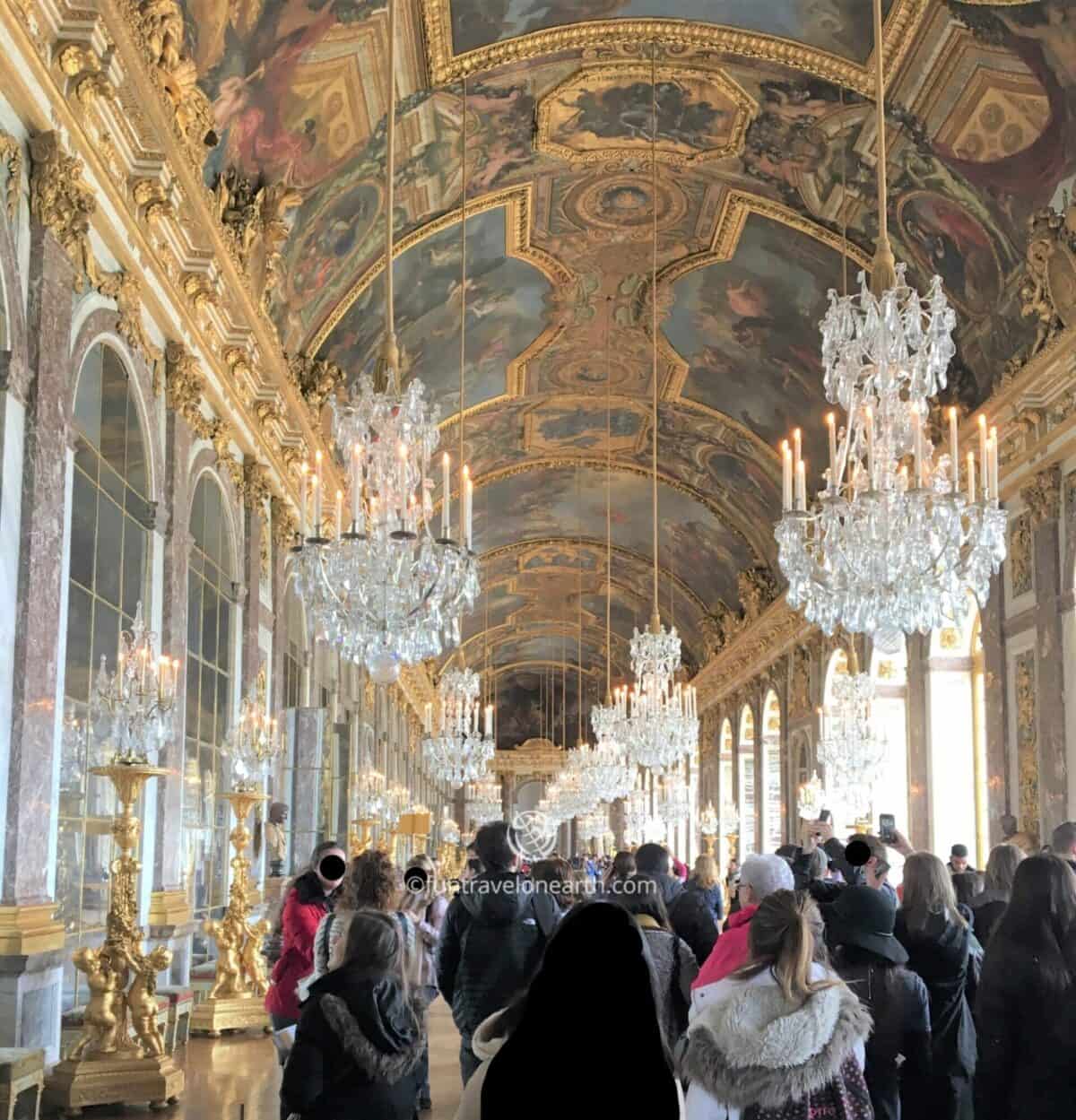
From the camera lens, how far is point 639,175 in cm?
1778

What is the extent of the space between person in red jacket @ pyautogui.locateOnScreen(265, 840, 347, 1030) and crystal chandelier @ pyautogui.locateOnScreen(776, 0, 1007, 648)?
2.92 meters

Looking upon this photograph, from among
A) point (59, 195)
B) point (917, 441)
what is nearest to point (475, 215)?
point (59, 195)

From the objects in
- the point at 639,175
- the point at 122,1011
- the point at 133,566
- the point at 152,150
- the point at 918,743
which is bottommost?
the point at 122,1011

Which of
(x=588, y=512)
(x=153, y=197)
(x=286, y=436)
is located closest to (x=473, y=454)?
(x=588, y=512)

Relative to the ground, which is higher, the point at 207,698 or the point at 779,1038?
the point at 207,698

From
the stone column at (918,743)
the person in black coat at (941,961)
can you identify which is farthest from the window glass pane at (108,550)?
the stone column at (918,743)

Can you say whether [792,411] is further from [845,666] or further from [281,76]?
[281,76]

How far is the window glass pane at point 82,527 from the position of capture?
908 cm

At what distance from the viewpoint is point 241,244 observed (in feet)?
42.0

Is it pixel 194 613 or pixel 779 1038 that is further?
pixel 194 613

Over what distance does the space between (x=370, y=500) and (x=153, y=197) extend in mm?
3753

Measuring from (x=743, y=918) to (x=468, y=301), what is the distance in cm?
1597

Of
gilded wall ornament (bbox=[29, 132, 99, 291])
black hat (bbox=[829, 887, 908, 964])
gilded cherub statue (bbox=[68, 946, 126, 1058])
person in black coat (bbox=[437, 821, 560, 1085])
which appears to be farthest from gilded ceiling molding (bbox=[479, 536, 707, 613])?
black hat (bbox=[829, 887, 908, 964])

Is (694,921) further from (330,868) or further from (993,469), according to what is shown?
(993,469)
